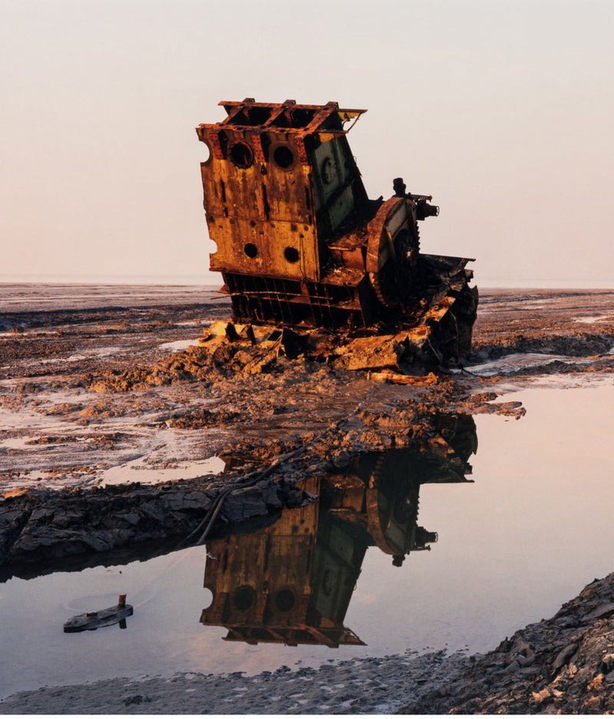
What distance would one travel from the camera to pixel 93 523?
8781mm

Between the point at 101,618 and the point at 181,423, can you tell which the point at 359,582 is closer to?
the point at 101,618

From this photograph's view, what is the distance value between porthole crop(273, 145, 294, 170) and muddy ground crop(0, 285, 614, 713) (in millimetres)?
3903

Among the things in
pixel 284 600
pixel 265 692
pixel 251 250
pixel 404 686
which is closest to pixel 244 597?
pixel 284 600

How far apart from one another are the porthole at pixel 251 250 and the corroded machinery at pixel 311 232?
0.03m

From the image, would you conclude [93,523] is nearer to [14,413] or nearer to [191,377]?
[14,413]

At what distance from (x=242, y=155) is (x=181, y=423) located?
627cm

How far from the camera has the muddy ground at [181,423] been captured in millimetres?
8797

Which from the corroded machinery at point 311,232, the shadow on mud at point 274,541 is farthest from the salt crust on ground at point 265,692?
the corroded machinery at point 311,232

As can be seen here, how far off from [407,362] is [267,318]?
336cm

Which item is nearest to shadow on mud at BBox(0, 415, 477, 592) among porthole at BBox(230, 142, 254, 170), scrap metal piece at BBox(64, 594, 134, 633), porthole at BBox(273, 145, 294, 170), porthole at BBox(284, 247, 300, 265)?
scrap metal piece at BBox(64, 594, 134, 633)

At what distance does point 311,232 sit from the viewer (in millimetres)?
17156

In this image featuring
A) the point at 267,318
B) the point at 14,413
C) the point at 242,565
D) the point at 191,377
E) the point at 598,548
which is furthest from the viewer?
the point at 267,318

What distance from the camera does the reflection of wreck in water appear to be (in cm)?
722

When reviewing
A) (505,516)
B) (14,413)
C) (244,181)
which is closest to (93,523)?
(505,516)
